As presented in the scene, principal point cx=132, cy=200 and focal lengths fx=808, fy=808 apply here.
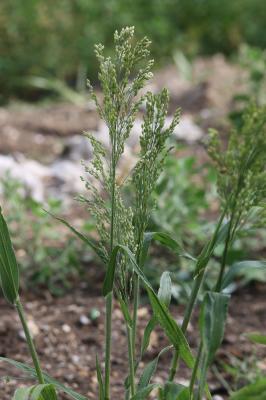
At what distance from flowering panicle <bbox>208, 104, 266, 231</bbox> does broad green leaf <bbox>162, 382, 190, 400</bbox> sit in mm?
356

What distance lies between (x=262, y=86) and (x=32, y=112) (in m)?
2.01

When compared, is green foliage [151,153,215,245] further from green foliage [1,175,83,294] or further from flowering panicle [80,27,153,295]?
flowering panicle [80,27,153,295]

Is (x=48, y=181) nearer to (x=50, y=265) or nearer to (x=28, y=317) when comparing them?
(x=50, y=265)

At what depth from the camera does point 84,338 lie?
2900 millimetres

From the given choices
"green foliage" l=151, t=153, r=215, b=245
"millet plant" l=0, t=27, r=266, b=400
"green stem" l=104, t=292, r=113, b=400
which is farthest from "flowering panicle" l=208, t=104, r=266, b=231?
"green foliage" l=151, t=153, r=215, b=245

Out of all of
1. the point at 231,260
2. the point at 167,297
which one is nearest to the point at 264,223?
the point at 167,297

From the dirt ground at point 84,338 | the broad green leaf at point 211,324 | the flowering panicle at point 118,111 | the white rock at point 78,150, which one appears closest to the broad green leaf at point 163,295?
the flowering panicle at point 118,111

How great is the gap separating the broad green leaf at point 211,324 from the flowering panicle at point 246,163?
17cm

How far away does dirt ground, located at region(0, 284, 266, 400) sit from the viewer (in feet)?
8.48

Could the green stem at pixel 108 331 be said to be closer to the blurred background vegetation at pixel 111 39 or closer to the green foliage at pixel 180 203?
the green foliage at pixel 180 203

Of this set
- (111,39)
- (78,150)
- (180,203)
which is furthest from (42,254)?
(111,39)

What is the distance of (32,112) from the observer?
657cm

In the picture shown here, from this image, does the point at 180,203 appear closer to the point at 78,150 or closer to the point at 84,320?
the point at 84,320

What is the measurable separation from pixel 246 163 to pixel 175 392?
469 millimetres
